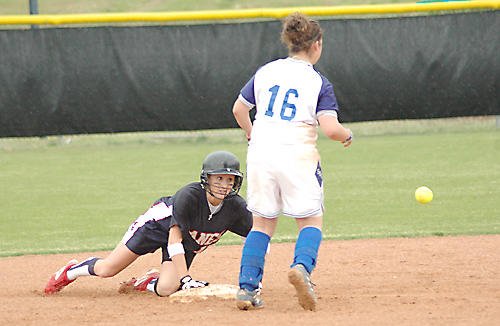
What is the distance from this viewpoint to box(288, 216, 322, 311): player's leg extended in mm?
3666

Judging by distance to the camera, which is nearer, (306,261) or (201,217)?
(306,261)

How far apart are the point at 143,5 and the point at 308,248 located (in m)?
23.6

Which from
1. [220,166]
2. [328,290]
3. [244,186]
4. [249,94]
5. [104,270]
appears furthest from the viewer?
[244,186]

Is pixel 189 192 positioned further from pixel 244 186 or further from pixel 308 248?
pixel 244 186

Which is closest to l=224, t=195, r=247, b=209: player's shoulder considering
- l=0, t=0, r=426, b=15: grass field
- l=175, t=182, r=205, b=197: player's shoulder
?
l=175, t=182, r=205, b=197: player's shoulder

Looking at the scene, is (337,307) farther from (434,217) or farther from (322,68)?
(322,68)

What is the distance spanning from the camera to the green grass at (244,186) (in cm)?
692

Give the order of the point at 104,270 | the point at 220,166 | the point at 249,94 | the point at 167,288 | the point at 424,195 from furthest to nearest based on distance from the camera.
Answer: the point at 424,195 → the point at 104,270 → the point at 167,288 → the point at 220,166 → the point at 249,94

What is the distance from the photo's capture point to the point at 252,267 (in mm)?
3945

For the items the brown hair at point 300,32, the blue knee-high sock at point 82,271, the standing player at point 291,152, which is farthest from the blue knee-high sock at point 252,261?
the blue knee-high sock at point 82,271

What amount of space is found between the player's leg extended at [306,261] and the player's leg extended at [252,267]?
200mm

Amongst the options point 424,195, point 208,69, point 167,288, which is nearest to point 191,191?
point 167,288

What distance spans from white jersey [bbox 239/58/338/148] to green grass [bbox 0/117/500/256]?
272 cm

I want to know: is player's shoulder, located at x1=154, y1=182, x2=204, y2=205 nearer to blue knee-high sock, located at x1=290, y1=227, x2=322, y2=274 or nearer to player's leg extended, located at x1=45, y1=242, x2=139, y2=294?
player's leg extended, located at x1=45, y1=242, x2=139, y2=294
